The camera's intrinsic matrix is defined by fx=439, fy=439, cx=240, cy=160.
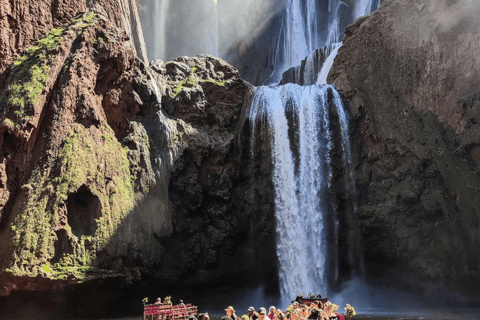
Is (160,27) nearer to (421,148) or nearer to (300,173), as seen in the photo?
(300,173)

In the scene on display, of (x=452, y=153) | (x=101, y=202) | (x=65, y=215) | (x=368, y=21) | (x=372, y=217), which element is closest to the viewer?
(x=65, y=215)

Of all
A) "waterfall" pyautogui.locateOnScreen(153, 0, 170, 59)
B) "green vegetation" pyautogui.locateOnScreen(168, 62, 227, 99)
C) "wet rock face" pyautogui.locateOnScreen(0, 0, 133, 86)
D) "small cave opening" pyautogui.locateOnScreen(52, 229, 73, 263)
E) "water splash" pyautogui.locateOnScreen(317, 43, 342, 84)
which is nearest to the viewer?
"small cave opening" pyautogui.locateOnScreen(52, 229, 73, 263)

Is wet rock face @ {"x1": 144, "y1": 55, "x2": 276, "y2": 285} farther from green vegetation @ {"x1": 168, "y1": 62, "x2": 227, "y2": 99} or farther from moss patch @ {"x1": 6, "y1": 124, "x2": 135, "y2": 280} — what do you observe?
moss patch @ {"x1": 6, "y1": 124, "x2": 135, "y2": 280}

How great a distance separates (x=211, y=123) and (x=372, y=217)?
517 inches

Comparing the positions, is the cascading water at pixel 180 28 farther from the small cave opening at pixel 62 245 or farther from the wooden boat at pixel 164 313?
the wooden boat at pixel 164 313

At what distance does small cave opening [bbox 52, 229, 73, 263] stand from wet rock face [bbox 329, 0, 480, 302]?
18.4m

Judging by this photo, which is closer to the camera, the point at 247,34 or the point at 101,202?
the point at 101,202

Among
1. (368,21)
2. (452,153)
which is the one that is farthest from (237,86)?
(452,153)

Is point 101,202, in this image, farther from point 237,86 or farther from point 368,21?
point 368,21

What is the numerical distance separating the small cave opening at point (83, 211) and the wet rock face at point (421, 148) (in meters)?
17.1

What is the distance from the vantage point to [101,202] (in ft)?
80.4

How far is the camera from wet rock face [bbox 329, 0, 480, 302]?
26406 millimetres

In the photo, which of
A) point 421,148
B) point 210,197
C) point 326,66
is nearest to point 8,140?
point 210,197

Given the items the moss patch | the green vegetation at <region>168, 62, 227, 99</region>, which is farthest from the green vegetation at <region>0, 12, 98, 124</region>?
the green vegetation at <region>168, 62, 227, 99</region>
